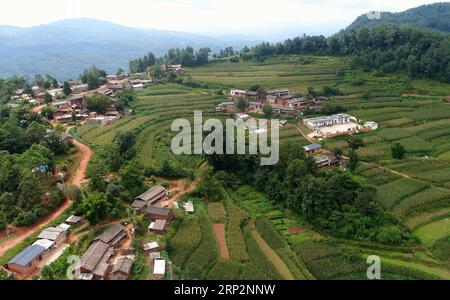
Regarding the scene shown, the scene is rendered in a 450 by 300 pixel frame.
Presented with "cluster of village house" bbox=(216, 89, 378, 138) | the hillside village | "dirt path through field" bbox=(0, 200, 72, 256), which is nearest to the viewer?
the hillside village

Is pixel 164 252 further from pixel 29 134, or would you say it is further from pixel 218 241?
pixel 29 134

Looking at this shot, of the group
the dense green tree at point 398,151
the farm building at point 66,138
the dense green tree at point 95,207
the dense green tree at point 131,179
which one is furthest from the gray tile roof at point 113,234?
the dense green tree at point 398,151

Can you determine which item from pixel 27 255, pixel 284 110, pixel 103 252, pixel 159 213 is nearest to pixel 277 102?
pixel 284 110

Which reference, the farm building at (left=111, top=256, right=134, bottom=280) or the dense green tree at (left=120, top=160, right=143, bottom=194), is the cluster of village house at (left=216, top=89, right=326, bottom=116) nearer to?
the dense green tree at (left=120, top=160, right=143, bottom=194)

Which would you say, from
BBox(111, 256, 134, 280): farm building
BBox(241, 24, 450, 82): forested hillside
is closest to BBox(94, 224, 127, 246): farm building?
BBox(111, 256, 134, 280): farm building

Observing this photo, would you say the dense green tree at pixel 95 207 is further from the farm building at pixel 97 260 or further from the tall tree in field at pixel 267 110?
the tall tree in field at pixel 267 110

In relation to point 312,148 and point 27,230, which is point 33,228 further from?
point 312,148
